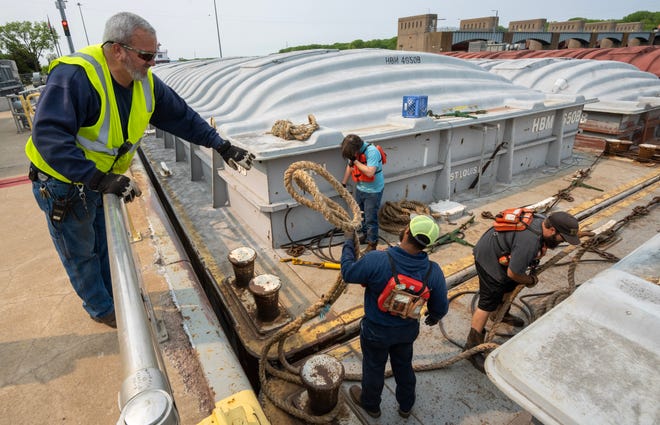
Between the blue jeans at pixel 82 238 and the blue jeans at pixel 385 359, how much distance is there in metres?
2.28

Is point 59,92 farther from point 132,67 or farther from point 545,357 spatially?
point 545,357

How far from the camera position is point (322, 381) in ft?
8.18

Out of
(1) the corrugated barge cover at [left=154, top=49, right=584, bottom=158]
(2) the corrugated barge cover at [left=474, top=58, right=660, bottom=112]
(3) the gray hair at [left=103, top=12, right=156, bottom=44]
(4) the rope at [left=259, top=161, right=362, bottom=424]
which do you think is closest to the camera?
(3) the gray hair at [left=103, top=12, right=156, bottom=44]

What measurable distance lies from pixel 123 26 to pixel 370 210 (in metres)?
3.47

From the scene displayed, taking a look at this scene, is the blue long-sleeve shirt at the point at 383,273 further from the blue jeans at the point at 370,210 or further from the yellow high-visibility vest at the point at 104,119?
the blue jeans at the point at 370,210

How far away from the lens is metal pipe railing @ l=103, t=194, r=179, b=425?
31.4 inches

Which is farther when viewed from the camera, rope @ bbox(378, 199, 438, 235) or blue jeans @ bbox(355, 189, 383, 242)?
rope @ bbox(378, 199, 438, 235)

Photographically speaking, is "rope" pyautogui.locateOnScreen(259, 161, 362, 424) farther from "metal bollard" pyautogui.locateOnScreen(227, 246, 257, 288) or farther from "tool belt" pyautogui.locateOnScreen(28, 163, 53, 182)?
"tool belt" pyautogui.locateOnScreen(28, 163, 53, 182)

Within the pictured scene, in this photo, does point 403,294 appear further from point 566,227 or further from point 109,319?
point 109,319

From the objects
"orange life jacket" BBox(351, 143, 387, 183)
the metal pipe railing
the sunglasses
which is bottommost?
"orange life jacket" BBox(351, 143, 387, 183)

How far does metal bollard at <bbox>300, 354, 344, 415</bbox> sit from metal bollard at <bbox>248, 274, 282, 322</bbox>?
2.91 feet

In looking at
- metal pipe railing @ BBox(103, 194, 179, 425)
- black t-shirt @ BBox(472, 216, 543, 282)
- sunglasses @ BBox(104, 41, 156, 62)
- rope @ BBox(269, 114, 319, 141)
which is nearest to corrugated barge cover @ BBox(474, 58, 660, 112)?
rope @ BBox(269, 114, 319, 141)

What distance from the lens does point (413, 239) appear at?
2354mm

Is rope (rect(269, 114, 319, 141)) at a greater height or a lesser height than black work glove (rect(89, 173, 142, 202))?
lesser
